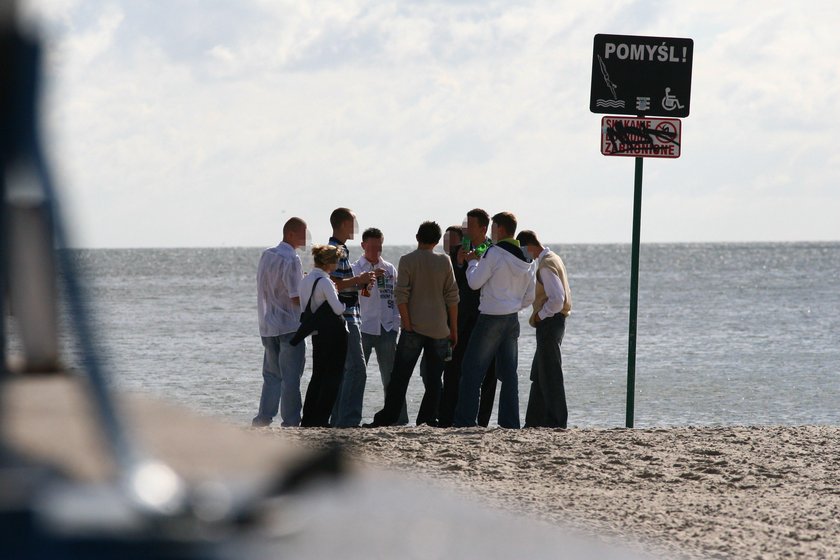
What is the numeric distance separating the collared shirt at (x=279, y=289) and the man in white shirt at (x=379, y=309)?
2.31 feet

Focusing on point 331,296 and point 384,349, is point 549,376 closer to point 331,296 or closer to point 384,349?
point 384,349

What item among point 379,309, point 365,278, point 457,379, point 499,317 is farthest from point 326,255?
point 457,379

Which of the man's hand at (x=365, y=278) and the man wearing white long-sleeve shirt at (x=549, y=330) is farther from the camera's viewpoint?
the man wearing white long-sleeve shirt at (x=549, y=330)

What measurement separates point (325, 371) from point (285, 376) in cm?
54

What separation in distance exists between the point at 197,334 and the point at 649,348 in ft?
43.3

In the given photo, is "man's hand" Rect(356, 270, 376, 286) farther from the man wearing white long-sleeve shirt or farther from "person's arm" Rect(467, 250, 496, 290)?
the man wearing white long-sleeve shirt

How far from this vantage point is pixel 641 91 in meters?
8.72

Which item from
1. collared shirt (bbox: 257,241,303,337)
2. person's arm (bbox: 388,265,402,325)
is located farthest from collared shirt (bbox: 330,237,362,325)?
person's arm (bbox: 388,265,402,325)

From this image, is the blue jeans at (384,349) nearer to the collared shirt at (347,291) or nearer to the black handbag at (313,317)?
the collared shirt at (347,291)

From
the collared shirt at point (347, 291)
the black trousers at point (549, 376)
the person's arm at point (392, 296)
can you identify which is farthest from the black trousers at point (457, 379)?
the collared shirt at point (347, 291)

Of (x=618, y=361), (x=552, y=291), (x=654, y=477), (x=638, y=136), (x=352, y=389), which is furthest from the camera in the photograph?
(x=618, y=361)

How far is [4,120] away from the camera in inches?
35.2

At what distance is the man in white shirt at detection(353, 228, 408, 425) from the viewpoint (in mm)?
9750

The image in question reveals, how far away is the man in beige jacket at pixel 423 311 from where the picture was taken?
9.20m
